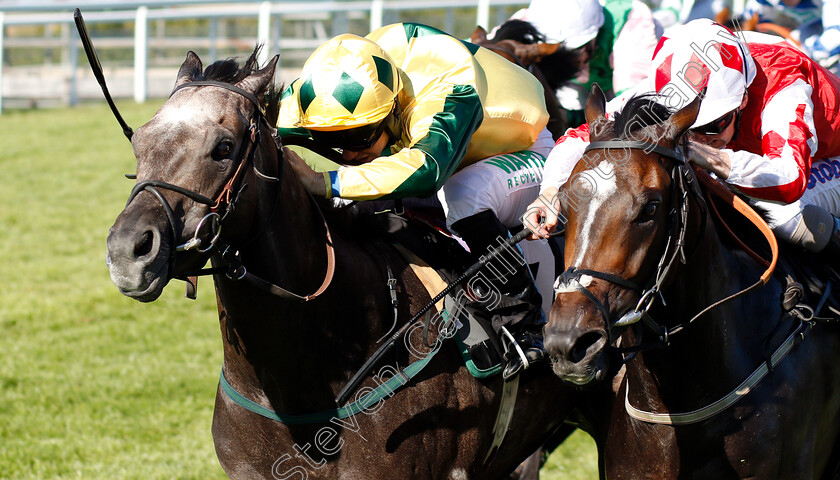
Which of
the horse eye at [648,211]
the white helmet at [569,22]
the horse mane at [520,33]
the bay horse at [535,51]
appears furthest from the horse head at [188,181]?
the white helmet at [569,22]

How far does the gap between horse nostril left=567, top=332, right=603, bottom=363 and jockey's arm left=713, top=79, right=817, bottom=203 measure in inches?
27.2

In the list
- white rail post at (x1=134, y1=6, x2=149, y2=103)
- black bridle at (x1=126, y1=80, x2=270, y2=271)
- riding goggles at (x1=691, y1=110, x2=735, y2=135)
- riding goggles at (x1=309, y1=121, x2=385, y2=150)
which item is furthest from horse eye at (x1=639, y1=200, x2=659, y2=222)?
white rail post at (x1=134, y1=6, x2=149, y2=103)

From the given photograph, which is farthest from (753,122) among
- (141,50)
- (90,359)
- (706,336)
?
(141,50)

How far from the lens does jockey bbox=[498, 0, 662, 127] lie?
17.4 ft

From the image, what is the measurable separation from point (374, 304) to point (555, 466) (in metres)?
2.43

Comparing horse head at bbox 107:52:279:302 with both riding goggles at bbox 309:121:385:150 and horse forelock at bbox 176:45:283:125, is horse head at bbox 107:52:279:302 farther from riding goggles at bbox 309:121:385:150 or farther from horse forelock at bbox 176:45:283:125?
riding goggles at bbox 309:121:385:150

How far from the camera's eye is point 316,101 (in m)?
2.92

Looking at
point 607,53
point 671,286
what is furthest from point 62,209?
point 671,286

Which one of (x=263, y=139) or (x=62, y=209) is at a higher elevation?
(x=263, y=139)

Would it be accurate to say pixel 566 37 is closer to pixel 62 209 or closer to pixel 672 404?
pixel 672 404

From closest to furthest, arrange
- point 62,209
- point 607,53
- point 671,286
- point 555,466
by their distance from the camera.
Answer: point 671,286
point 555,466
point 607,53
point 62,209

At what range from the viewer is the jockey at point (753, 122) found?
2.73 m

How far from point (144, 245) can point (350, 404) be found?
855 mm

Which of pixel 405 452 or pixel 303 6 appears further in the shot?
pixel 303 6
